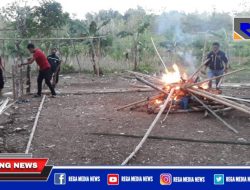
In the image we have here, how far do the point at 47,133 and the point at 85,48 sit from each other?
10531 mm

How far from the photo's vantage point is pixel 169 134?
22.0 feet

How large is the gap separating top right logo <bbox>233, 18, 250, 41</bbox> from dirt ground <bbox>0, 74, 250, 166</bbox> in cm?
166

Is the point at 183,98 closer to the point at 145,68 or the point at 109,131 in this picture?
the point at 109,131

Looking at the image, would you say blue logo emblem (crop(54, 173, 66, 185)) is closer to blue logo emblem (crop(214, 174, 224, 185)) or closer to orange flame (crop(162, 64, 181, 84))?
blue logo emblem (crop(214, 174, 224, 185))

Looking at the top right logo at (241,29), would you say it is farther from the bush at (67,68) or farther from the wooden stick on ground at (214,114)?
the bush at (67,68)

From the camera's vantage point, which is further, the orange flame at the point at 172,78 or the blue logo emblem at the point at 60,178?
the orange flame at the point at 172,78

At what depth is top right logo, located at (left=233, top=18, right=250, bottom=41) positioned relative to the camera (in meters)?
7.14

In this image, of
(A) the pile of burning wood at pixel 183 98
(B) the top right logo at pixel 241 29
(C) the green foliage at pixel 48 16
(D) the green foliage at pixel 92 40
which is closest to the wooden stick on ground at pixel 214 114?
(A) the pile of burning wood at pixel 183 98

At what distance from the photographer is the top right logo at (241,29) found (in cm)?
714

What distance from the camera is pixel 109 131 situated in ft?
22.7

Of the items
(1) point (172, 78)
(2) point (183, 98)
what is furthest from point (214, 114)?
(1) point (172, 78)

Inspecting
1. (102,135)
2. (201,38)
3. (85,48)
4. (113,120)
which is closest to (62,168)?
(102,135)

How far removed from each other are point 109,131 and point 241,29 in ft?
10.6

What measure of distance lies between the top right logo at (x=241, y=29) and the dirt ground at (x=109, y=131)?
166 centimetres
